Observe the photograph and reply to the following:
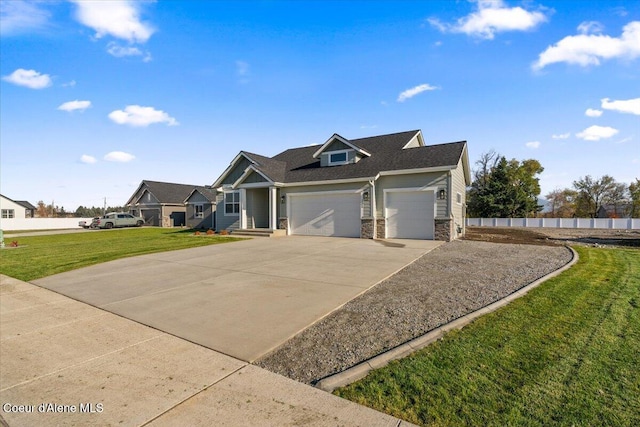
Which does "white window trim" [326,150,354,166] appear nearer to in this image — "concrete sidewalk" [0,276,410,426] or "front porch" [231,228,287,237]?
"front porch" [231,228,287,237]

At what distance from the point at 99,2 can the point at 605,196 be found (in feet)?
177

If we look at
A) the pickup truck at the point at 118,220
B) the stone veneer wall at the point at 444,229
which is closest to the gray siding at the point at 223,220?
the stone veneer wall at the point at 444,229

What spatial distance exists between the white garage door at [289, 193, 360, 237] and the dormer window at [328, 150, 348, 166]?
7.93 ft

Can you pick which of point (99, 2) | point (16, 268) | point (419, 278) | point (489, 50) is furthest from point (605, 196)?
point (16, 268)

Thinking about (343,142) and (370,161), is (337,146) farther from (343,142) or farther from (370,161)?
(370,161)

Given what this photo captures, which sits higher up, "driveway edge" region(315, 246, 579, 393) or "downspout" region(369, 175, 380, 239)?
"downspout" region(369, 175, 380, 239)

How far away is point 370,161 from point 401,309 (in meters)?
13.5

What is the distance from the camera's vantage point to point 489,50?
11.3 meters

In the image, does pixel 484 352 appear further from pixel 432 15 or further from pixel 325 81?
pixel 325 81

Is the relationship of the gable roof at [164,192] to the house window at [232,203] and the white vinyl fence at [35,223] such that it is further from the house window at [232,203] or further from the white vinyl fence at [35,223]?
the house window at [232,203]

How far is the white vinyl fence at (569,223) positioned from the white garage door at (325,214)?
67.9 ft

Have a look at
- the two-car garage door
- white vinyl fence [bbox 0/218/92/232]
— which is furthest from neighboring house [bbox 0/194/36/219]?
the two-car garage door

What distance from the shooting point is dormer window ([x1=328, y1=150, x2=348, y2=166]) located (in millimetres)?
18578

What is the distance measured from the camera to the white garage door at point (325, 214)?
1680cm
